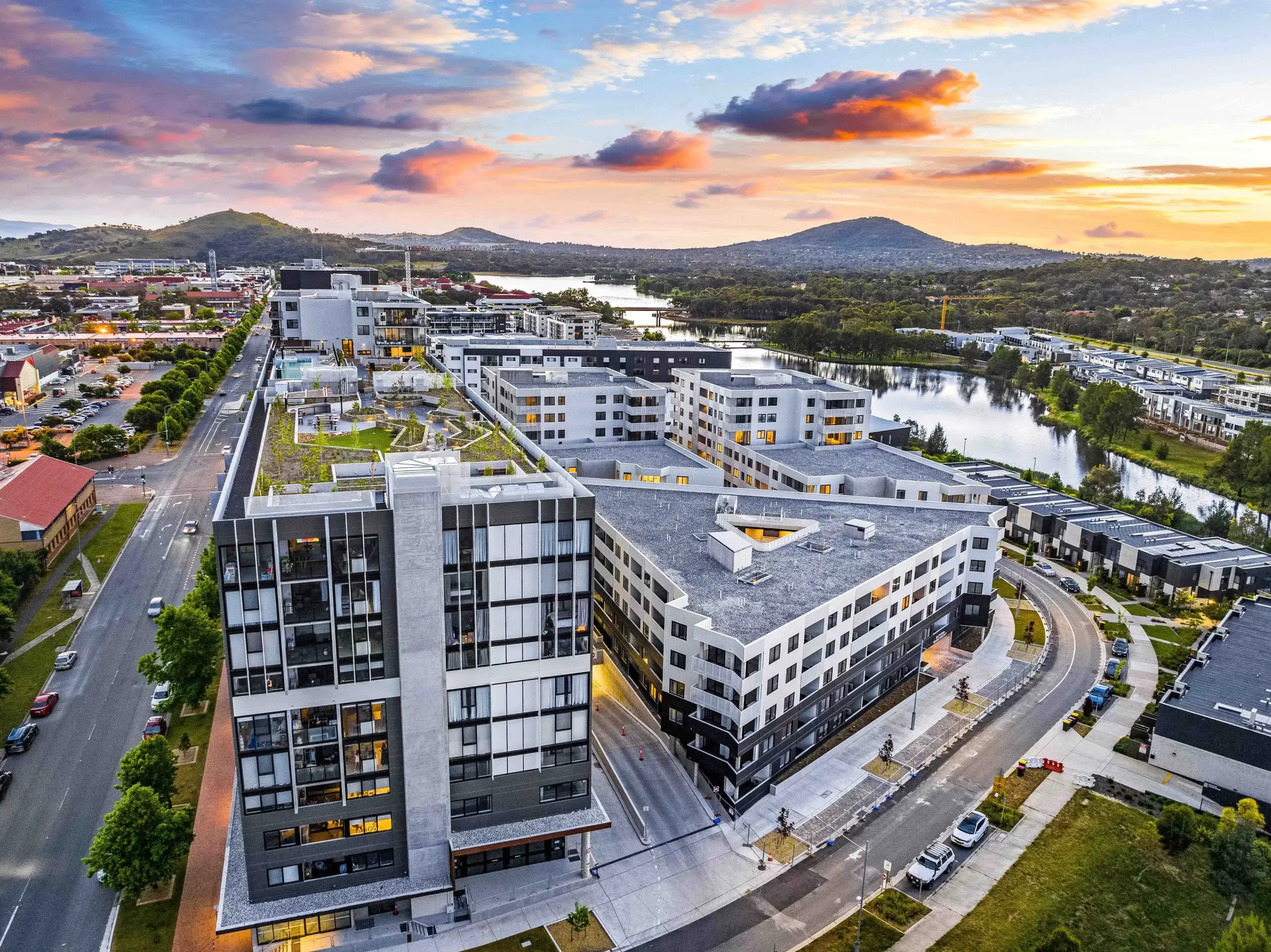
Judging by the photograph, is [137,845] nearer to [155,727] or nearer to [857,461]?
[155,727]

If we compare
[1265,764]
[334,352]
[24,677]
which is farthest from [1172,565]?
[24,677]

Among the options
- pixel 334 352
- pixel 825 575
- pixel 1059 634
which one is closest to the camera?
pixel 825 575

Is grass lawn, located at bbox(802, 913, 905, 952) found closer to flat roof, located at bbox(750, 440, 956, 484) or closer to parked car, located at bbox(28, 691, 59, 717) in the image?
flat roof, located at bbox(750, 440, 956, 484)

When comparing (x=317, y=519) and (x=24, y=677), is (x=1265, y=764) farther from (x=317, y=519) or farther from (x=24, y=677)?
(x=24, y=677)

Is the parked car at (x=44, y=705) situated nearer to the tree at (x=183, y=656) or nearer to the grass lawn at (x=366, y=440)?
the tree at (x=183, y=656)

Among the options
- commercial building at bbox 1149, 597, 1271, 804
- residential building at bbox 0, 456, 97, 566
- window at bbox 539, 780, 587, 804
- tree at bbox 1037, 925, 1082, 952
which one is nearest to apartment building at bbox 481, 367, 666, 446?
residential building at bbox 0, 456, 97, 566
